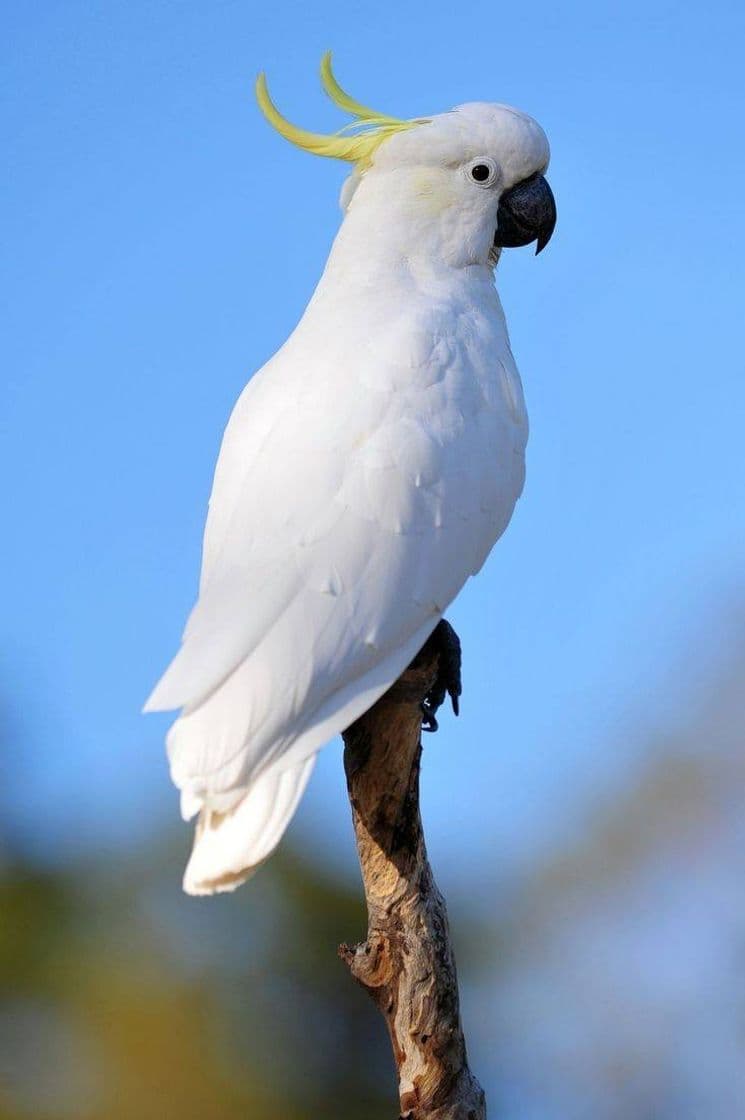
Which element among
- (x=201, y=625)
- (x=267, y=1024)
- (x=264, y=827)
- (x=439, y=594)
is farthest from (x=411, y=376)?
(x=267, y=1024)

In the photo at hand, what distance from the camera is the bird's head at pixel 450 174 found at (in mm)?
3760

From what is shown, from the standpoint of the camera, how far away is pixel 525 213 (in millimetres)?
3922

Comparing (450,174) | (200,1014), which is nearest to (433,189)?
(450,174)

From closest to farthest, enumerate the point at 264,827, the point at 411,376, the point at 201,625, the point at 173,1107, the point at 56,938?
the point at 264,827 < the point at 201,625 < the point at 411,376 < the point at 173,1107 < the point at 56,938

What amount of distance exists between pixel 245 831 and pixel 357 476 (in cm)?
81

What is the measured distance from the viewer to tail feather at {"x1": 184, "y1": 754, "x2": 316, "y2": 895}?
261 cm

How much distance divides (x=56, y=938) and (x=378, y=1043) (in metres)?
2.21

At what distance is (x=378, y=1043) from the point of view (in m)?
8.96

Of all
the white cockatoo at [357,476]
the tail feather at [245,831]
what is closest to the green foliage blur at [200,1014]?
the white cockatoo at [357,476]

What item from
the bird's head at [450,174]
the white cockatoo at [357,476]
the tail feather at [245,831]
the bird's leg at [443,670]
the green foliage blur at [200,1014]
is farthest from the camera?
the green foliage blur at [200,1014]

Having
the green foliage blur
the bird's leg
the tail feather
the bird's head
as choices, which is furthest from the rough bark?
the green foliage blur

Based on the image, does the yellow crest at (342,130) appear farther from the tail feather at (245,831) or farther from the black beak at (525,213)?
the tail feather at (245,831)

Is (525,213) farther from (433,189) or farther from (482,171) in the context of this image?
(433,189)

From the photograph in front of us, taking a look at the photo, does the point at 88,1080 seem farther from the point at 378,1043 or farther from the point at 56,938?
the point at 378,1043
